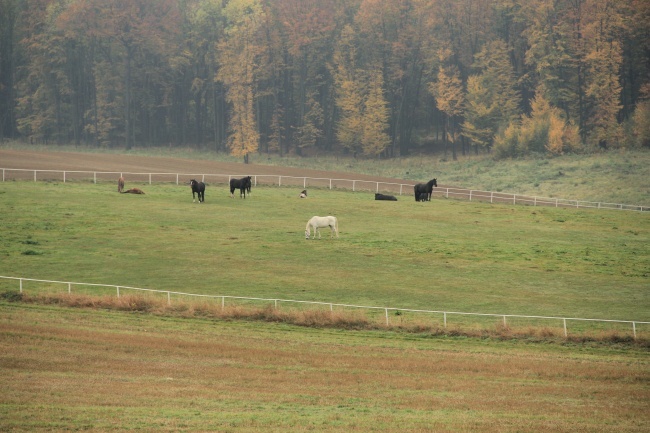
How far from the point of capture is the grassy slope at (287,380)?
20.6 meters

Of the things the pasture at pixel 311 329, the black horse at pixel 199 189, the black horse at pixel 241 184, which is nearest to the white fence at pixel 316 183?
the pasture at pixel 311 329

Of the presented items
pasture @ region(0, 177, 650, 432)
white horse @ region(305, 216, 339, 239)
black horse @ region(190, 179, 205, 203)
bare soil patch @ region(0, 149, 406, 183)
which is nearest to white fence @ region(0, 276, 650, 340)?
pasture @ region(0, 177, 650, 432)

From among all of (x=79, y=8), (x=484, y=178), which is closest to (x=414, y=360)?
(x=484, y=178)

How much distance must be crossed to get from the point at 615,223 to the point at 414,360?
124 feet

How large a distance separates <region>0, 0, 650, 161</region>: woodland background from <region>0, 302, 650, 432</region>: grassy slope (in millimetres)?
71320

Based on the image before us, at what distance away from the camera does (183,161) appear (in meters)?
102

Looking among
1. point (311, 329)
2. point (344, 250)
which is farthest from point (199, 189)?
point (311, 329)

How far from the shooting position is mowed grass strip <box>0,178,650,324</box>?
129 feet

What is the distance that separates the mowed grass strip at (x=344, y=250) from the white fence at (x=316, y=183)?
5.34 meters

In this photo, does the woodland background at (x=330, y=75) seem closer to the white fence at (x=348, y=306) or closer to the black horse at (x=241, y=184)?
the black horse at (x=241, y=184)

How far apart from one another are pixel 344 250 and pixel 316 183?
A: 112ft

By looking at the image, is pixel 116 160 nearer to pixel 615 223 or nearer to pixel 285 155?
pixel 285 155

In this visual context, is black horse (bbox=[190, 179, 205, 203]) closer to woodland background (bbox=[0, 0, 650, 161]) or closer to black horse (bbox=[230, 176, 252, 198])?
black horse (bbox=[230, 176, 252, 198])

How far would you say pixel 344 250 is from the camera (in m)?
48.4
